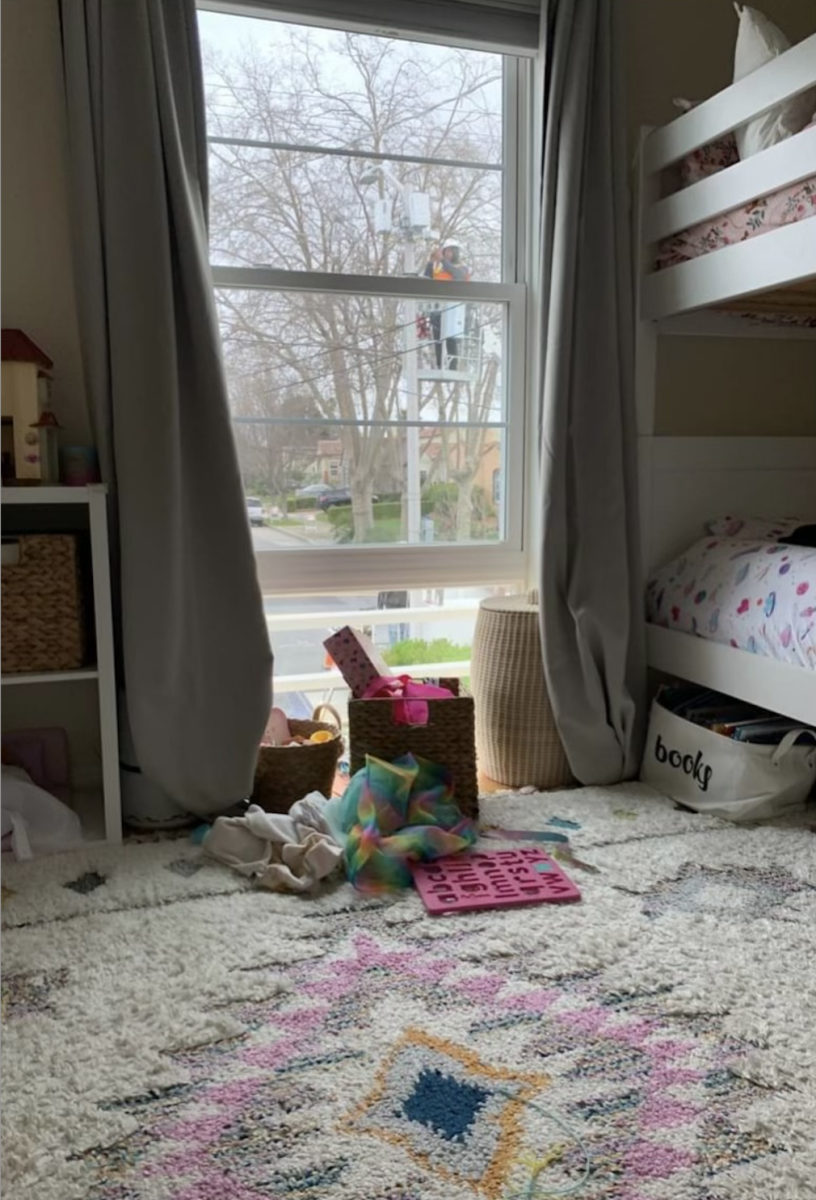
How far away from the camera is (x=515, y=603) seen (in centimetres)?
240

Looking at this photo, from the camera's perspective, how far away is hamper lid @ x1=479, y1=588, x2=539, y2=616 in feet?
7.58

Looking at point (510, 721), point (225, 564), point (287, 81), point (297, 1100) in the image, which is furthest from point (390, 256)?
point (297, 1100)

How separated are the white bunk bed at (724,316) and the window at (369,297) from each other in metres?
0.34

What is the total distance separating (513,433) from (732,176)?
79 centimetres

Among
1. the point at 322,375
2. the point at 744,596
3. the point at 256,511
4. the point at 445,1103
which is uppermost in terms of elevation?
the point at 322,375

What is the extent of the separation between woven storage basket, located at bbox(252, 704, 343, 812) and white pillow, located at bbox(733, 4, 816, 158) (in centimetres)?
152

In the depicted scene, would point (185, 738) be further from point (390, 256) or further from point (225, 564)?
point (390, 256)

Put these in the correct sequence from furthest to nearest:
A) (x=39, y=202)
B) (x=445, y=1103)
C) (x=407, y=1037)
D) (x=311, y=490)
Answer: (x=311, y=490) → (x=39, y=202) → (x=407, y=1037) → (x=445, y=1103)

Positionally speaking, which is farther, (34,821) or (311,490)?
(311,490)

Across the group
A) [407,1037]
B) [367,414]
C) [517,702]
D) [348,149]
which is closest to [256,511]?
[367,414]

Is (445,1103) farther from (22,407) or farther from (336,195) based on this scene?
(336,195)

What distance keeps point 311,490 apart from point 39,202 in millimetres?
855

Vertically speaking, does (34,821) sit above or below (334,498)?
below

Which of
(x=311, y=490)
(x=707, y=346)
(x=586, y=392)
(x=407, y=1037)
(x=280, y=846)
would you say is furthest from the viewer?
(x=707, y=346)
